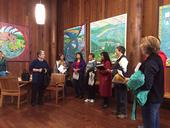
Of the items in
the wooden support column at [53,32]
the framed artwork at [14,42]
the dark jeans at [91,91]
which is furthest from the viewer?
the wooden support column at [53,32]

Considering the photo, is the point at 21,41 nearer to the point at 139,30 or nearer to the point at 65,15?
the point at 65,15

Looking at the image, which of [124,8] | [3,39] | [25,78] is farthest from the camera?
[3,39]

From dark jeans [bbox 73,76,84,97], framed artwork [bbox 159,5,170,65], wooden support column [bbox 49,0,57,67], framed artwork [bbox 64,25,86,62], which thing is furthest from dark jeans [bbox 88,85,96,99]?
wooden support column [bbox 49,0,57,67]

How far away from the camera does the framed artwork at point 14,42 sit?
24.0ft

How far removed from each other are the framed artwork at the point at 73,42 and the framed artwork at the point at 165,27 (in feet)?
9.51

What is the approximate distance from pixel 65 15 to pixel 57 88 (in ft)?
12.0

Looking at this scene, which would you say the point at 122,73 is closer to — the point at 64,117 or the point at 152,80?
the point at 64,117

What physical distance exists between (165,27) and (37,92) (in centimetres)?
344

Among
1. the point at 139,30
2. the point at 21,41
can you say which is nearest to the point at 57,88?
the point at 139,30

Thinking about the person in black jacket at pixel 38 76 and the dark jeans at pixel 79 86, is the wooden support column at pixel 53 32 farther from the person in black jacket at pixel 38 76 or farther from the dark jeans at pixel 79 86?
the person in black jacket at pixel 38 76

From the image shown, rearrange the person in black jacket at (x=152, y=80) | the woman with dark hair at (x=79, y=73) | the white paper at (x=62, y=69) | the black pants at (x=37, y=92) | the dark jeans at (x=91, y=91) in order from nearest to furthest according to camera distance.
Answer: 1. the person in black jacket at (x=152, y=80)
2. the black pants at (x=37, y=92)
3. the dark jeans at (x=91, y=91)
4. the woman with dark hair at (x=79, y=73)
5. the white paper at (x=62, y=69)

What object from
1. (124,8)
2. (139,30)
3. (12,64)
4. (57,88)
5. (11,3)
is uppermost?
(11,3)

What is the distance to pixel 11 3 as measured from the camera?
7562 mm

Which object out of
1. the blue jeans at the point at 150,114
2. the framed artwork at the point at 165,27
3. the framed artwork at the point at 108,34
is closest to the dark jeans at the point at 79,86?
the framed artwork at the point at 108,34
